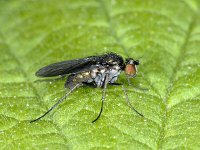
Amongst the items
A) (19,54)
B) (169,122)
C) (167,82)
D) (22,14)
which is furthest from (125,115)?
(22,14)

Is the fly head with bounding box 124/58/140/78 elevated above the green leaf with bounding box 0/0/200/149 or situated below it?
above

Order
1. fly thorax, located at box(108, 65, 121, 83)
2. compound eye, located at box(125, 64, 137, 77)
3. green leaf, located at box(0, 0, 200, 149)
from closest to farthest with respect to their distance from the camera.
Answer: green leaf, located at box(0, 0, 200, 149)
compound eye, located at box(125, 64, 137, 77)
fly thorax, located at box(108, 65, 121, 83)

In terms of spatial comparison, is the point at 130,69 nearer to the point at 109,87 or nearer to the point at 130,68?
the point at 130,68

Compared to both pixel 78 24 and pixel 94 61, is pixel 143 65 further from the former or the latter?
pixel 78 24

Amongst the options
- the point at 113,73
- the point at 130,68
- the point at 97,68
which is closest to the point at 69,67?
the point at 97,68

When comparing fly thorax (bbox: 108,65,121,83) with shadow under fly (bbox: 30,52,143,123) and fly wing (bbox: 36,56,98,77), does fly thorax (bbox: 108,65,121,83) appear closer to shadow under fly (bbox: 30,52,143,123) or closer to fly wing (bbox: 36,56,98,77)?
shadow under fly (bbox: 30,52,143,123)

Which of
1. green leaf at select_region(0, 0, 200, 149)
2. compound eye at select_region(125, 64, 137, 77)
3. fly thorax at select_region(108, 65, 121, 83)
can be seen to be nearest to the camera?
green leaf at select_region(0, 0, 200, 149)

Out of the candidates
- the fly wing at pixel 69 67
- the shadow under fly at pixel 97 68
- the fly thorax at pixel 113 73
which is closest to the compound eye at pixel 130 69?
the shadow under fly at pixel 97 68

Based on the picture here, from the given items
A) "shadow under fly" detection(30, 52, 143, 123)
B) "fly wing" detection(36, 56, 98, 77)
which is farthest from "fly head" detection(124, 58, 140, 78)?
"fly wing" detection(36, 56, 98, 77)
